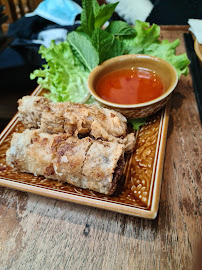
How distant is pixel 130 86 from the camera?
2461mm

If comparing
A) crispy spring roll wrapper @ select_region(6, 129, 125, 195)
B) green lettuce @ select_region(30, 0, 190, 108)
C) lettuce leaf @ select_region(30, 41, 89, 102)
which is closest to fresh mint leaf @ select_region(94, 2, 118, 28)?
green lettuce @ select_region(30, 0, 190, 108)

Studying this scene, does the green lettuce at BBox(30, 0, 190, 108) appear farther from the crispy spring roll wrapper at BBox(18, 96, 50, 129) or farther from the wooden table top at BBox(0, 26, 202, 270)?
the wooden table top at BBox(0, 26, 202, 270)

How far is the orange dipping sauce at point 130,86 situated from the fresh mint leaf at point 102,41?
0.98ft

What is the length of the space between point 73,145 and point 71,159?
0.12 m

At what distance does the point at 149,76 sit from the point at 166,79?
204mm

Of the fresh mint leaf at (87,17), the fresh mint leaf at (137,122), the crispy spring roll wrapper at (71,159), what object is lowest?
the fresh mint leaf at (137,122)

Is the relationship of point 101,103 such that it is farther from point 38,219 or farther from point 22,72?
point 22,72

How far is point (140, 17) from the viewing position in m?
3.34

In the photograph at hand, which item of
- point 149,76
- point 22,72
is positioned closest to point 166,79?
point 149,76

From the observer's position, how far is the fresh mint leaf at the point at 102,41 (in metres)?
2.65

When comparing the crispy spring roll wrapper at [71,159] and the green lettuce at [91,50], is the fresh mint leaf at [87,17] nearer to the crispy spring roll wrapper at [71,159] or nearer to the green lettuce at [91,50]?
the green lettuce at [91,50]

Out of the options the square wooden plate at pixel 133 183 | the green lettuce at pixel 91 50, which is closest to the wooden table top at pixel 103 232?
the square wooden plate at pixel 133 183

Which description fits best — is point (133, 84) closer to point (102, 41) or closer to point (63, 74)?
point (102, 41)

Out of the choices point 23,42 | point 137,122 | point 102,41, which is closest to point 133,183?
point 137,122
